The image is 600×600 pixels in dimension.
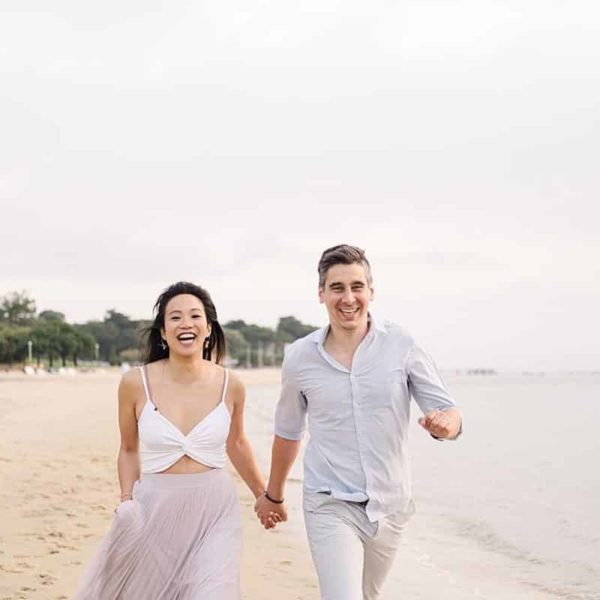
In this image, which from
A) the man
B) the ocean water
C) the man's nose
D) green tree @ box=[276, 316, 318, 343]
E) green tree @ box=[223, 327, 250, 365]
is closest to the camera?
the man

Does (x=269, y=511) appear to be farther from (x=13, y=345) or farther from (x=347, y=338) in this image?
(x=13, y=345)

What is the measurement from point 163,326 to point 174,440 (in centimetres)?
66

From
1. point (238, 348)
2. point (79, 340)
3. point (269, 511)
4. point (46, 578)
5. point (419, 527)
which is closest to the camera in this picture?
point (269, 511)

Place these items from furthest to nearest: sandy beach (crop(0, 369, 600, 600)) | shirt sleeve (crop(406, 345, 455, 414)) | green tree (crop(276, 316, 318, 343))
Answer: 1. green tree (crop(276, 316, 318, 343))
2. sandy beach (crop(0, 369, 600, 600))
3. shirt sleeve (crop(406, 345, 455, 414))

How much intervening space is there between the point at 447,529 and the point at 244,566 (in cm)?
420

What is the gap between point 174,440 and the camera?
475 centimetres

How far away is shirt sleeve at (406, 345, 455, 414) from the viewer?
445 centimetres

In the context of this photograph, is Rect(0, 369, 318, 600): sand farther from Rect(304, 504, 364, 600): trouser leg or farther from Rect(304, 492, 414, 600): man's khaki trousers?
Rect(304, 504, 364, 600): trouser leg

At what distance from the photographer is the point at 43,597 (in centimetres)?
673

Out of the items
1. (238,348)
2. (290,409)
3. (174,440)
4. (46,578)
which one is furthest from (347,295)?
(238,348)

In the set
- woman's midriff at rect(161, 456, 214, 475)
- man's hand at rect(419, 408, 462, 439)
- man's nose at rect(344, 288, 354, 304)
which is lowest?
woman's midriff at rect(161, 456, 214, 475)

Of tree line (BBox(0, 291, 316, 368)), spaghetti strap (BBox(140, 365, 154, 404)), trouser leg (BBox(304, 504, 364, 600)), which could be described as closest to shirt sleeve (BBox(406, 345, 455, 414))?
trouser leg (BBox(304, 504, 364, 600))

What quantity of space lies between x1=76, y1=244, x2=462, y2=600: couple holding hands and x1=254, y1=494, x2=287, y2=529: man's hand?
20 cm

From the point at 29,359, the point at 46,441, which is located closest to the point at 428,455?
the point at 46,441
